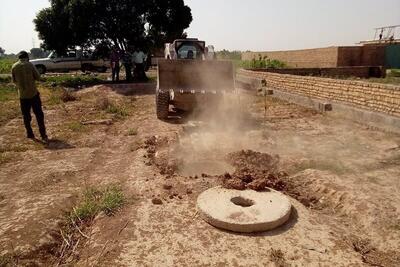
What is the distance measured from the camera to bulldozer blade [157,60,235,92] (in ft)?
31.4

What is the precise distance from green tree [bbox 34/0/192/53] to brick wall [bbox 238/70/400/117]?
25.2 feet

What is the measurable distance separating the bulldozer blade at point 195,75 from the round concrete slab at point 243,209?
5.19 metres

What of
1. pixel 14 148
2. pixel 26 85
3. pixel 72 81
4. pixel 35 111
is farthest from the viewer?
pixel 72 81

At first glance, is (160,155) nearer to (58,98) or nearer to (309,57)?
(58,98)

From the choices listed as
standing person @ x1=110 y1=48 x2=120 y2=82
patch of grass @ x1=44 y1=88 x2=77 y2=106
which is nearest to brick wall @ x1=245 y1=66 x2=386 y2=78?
standing person @ x1=110 y1=48 x2=120 y2=82

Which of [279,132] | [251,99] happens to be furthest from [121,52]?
[279,132]

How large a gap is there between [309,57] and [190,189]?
20.8 meters

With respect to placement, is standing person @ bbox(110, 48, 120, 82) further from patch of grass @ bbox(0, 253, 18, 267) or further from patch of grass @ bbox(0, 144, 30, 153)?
patch of grass @ bbox(0, 253, 18, 267)

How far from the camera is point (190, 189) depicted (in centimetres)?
491

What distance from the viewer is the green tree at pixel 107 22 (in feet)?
58.1

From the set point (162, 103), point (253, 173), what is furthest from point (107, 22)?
point (253, 173)

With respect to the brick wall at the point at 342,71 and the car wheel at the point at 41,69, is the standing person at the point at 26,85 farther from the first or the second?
the car wheel at the point at 41,69

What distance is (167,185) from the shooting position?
4961 mm

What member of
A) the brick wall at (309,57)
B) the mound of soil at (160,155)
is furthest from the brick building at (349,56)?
the mound of soil at (160,155)
